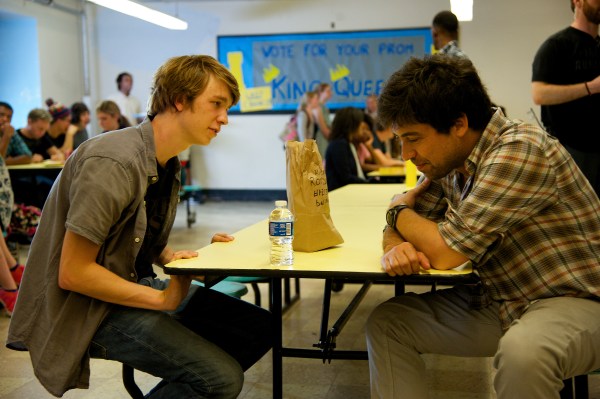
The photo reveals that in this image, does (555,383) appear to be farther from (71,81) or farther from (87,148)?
(71,81)

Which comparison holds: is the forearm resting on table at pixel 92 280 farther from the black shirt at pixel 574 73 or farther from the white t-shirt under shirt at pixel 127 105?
the white t-shirt under shirt at pixel 127 105

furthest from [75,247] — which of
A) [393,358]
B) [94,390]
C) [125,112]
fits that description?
[125,112]

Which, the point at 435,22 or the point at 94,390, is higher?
the point at 435,22

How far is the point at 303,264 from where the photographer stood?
5.27 ft

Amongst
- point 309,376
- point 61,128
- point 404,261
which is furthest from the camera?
point 61,128

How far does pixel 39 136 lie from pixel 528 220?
5.46 metres

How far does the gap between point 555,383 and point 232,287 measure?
136cm

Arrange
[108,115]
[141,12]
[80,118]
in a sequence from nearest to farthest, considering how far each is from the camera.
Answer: [108,115] < [80,118] < [141,12]

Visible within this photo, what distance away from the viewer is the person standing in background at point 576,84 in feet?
8.87

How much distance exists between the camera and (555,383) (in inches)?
51.1

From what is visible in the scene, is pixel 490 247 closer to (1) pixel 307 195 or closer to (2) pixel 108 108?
(1) pixel 307 195

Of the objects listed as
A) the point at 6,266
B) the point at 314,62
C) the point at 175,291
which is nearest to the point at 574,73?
the point at 175,291

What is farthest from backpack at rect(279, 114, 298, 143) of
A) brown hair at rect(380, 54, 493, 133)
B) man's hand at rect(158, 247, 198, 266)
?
brown hair at rect(380, 54, 493, 133)

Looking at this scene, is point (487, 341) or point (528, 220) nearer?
point (528, 220)
